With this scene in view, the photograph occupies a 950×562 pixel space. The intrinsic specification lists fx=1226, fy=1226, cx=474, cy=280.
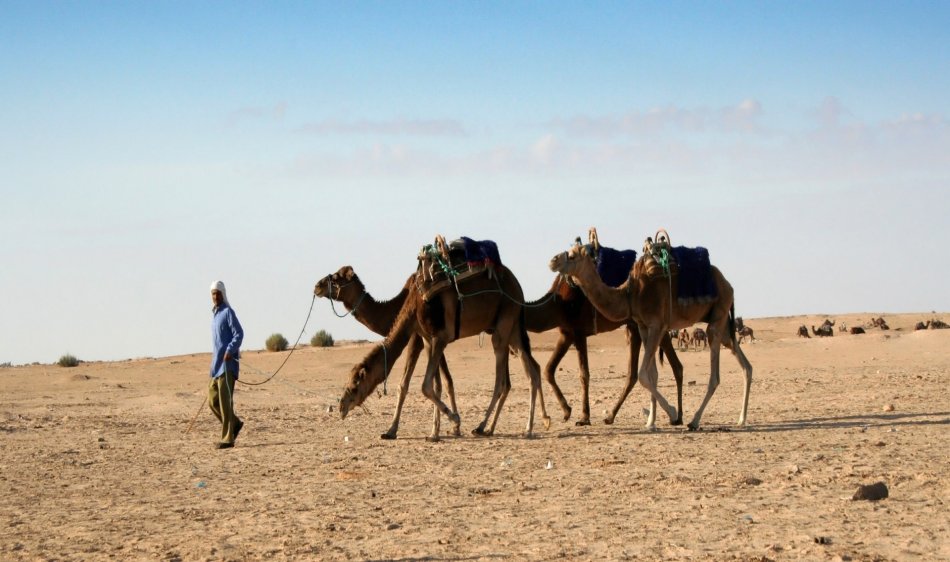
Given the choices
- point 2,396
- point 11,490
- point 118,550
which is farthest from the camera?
point 2,396

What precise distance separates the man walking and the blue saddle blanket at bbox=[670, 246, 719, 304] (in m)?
5.59

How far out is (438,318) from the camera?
608 inches

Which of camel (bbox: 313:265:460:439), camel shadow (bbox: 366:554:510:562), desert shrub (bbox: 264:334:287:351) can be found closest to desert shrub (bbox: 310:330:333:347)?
desert shrub (bbox: 264:334:287:351)

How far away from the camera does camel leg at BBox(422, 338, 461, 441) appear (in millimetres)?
15039

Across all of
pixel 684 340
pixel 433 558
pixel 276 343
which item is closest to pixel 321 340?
pixel 276 343

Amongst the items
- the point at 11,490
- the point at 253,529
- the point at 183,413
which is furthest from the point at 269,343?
the point at 253,529

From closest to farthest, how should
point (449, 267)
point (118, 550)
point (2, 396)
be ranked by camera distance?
point (118, 550) → point (449, 267) → point (2, 396)

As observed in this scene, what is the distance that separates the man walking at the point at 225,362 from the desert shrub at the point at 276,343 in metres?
27.3

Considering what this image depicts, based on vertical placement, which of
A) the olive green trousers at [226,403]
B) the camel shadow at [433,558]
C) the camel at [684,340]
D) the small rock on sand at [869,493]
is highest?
the camel at [684,340]

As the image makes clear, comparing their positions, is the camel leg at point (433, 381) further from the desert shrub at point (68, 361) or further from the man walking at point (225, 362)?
the desert shrub at point (68, 361)

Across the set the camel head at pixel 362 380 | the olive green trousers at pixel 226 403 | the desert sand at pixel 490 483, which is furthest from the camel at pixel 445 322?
the olive green trousers at pixel 226 403

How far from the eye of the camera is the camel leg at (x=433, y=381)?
49.3 ft

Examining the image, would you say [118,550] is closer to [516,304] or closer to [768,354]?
[516,304]

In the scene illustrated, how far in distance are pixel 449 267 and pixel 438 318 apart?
0.66 m
